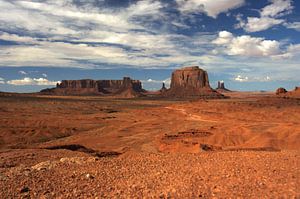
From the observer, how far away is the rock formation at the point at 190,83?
181 meters

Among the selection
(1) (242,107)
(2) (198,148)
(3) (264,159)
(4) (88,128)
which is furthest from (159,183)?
(1) (242,107)

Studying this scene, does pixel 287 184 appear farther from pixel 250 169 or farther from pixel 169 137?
pixel 169 137

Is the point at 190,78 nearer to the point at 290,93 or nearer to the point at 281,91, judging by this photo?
the point at 281,91

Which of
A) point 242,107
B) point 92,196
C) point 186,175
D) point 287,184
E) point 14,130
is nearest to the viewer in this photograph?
point 92,196

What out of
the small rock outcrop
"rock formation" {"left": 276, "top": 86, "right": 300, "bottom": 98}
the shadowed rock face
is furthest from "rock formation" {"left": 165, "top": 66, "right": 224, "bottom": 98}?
"rock formation" {"left": 276, "top": 86, "right": 300, "bottom": 98}

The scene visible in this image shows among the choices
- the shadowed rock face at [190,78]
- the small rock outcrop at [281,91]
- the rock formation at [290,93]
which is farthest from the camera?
the shadowed rock face at [190,78]

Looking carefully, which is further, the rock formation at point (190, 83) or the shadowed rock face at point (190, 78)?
the shadowed rock face at point (190, 78)

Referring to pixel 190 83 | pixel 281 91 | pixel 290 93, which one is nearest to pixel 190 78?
pixel 190 83

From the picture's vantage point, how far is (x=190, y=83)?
188375 millimetres

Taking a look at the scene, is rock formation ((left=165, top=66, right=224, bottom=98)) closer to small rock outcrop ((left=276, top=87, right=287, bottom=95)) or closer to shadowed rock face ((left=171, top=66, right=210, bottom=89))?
shadowed rock face ((left=171, top=66, right=210, bottom=89))

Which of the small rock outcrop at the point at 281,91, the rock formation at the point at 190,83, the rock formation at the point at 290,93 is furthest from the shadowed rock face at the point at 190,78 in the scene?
the rock formation at the point at 290,93

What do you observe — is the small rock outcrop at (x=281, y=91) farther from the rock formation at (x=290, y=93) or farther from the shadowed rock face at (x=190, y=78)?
the shadowed rock face at (x=190, y=78)

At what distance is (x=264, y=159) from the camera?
10.2m

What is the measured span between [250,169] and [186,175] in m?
1.78
